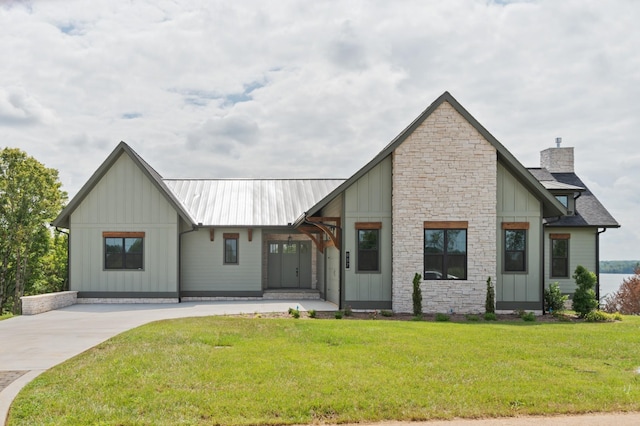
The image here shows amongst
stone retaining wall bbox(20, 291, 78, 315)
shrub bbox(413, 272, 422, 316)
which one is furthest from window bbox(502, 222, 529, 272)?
stone retaining wall bbox(20, 291, 78, 315)

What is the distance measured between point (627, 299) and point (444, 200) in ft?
48.0

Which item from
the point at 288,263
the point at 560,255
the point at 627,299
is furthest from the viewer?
the point at 627,299

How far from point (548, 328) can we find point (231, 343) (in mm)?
7639

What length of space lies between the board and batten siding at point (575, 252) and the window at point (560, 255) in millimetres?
119

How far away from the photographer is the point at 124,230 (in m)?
19.1

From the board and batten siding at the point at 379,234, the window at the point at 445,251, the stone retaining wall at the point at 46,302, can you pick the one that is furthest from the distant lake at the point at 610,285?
the stone retaining wall at the point at 46,302

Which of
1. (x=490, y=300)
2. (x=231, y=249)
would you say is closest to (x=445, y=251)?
(x=490, y=300)

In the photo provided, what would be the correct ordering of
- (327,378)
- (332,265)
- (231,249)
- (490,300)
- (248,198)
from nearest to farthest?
(327,378) → (490,300) → (332,265) → (231,249) → (248,198)

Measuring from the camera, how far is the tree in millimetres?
28438

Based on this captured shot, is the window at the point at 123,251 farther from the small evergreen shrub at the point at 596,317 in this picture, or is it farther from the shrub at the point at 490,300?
the small evergreen shrub at the point at 596,317

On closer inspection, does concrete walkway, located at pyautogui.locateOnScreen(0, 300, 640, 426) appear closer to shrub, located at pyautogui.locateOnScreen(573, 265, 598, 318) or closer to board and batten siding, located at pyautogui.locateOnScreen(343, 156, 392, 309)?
board and batten siding, located at pyautogui.locateOnScreen(343, 156, 392, 309)

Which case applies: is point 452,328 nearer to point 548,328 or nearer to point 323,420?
point 548,328

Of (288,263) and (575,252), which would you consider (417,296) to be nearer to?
(288,263)

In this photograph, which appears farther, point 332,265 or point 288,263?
point 288,263
